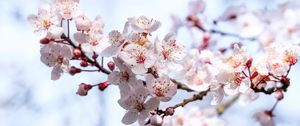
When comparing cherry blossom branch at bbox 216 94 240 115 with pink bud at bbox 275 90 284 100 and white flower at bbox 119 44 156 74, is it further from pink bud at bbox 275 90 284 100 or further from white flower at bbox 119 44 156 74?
white flower at bbox 119 44 156 74

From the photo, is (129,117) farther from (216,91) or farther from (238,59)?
(238,59)

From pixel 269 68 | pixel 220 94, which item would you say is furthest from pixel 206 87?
pixel 269 68

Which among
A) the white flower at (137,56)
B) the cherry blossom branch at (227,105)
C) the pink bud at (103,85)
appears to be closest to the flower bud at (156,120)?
the white flower at (137,56)

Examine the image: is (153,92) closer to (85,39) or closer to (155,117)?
(155,117)

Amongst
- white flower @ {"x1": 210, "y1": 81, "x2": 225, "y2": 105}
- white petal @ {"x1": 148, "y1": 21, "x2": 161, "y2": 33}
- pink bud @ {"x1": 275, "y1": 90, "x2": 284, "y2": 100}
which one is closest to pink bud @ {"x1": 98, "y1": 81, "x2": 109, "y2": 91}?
white petal @ {"x1": 148, "y1": 21, "x2": 161, "y2": 33}

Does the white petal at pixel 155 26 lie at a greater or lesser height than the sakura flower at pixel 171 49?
greater

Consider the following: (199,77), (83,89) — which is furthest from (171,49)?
(199,77)

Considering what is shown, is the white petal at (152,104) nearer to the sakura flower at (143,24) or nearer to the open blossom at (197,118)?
the sakura flower at (143,24)

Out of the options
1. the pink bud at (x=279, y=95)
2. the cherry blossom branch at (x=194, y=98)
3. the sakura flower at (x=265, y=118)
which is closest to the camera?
the cherry blossom branch at (x=194, y=98)
